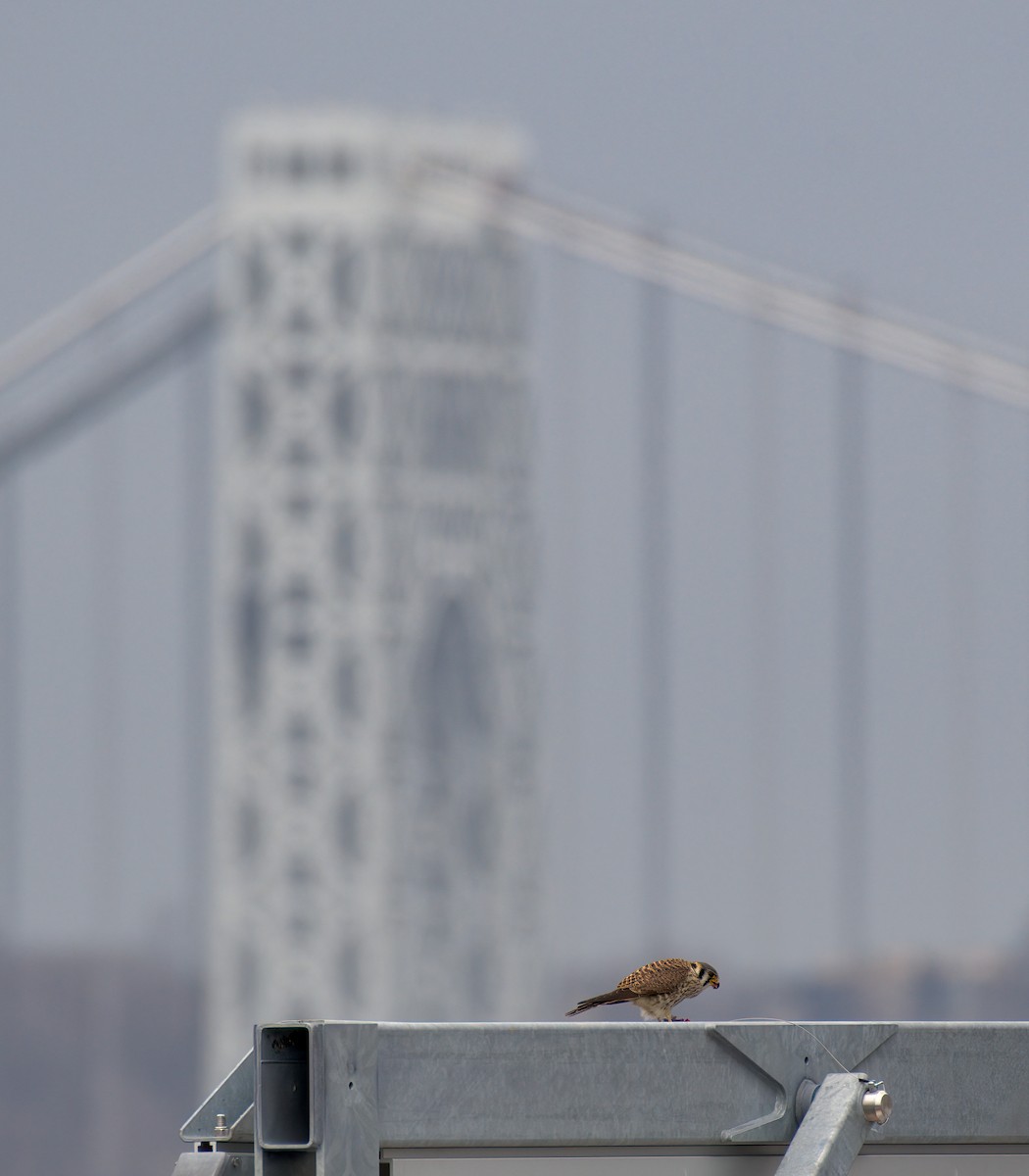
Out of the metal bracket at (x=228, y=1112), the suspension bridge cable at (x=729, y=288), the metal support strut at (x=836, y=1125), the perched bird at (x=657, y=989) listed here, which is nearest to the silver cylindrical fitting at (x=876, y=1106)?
the metal support strut at (x=836, y=1125)

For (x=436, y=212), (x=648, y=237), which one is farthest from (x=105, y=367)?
(x=648, y=237)

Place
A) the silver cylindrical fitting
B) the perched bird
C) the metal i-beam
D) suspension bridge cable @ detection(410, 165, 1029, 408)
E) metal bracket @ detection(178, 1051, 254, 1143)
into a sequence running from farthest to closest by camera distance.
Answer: suspension bridge cable @ detection(410, 165, 1029, 408), the perched bird, metal bracket @ detection(178, 1051, 254, 1143), the silver cylindrical fitting, the metal i-beam

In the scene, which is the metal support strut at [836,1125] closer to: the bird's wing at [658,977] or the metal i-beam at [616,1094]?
the metal i-beam at [616,1094]

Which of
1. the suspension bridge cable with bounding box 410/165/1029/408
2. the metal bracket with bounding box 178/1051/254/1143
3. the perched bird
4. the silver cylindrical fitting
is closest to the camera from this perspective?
the silver cylindrical fitting

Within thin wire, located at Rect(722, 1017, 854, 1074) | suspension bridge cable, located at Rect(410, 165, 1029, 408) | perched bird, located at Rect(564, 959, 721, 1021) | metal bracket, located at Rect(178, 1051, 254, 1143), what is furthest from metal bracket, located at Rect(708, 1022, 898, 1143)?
suspension bridge cable, located at Rect(410, 165, 1029, 408)

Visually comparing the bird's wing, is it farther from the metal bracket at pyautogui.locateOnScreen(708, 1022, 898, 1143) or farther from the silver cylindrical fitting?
the silver cylindrical fitting

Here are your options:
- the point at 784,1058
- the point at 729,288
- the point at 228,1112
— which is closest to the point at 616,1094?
the point at 784,1058
